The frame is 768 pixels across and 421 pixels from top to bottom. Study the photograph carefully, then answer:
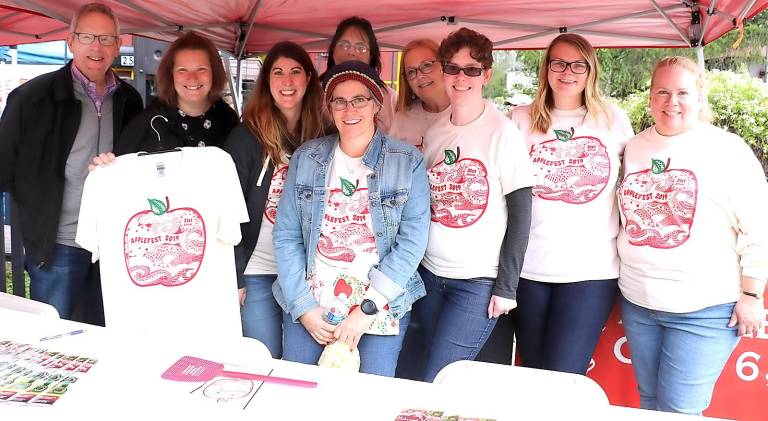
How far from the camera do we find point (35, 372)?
1.34 m

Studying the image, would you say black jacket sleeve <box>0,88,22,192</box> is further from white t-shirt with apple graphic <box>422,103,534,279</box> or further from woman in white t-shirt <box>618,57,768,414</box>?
woman in white t-shirt <box>618,57,768,414</box>

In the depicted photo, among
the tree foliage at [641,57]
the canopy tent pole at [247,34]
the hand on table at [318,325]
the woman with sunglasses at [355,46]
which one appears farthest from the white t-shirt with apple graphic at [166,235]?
the tree foliage at [641,57]

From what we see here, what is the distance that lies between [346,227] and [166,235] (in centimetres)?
60

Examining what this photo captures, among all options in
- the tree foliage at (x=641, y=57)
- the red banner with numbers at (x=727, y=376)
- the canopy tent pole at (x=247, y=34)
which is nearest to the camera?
the red banner with numbers at (x=727, y=376)

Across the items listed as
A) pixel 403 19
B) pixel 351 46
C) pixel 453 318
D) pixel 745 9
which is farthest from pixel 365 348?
pixel 403 19

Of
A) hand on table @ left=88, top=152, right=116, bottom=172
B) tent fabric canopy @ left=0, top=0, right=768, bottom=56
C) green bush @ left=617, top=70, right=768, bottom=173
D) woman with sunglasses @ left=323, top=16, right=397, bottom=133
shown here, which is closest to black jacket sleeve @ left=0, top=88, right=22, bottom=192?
hand on table @ left=88, top=152, right=116, bottom=172

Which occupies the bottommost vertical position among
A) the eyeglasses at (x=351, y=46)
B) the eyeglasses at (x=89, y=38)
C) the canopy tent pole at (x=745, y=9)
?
the eyeglasses at (x=89, y=38)

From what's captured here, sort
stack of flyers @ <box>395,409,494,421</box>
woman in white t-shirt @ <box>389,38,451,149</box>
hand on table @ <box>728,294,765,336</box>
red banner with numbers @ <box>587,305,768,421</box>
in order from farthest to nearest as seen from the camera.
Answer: woman in white t-shirt @ <box>389,38,451,149</box> → red banner with numbers @ <box>587,305,768,421</box> → hand on table @ <box>728,294,765,336</box> → stack of flyers @ <box>395,409,494,421</box>

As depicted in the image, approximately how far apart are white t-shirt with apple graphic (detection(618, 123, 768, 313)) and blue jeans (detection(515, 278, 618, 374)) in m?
0.17

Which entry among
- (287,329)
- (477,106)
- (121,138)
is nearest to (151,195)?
(121,138)

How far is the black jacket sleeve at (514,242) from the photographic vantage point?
2.05 meters

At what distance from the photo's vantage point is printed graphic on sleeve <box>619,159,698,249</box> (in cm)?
197

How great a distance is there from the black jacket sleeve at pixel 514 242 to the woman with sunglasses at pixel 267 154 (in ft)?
2.67

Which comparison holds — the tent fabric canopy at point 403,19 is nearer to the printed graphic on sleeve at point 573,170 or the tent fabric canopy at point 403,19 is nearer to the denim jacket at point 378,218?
the printed graphic on sleeve at point 573,170
